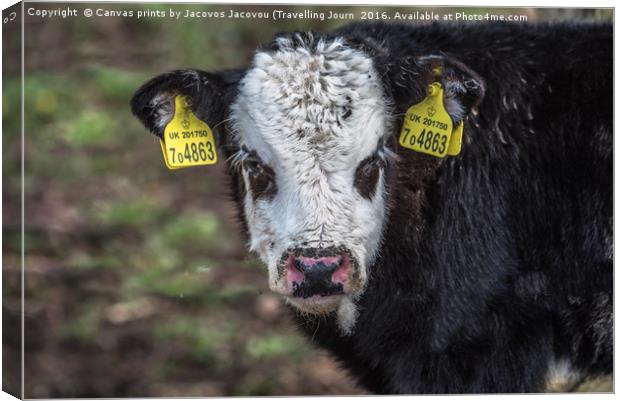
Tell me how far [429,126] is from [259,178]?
77 cm

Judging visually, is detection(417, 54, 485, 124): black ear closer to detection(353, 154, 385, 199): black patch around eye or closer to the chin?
detection(353, 154, 385, 199): black patch around eye

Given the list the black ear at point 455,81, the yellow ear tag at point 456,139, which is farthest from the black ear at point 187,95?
the yellow ear tag at point 456,139

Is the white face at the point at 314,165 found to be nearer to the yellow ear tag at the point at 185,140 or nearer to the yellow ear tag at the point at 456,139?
the yellow ear tag at the point at 185,140

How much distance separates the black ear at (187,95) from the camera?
4.71 meters

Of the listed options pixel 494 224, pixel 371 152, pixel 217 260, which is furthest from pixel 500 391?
pixel 217 260

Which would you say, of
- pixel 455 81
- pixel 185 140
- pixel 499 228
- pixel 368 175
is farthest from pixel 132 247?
pixel 455 81

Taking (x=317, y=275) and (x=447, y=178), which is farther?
(x=447, y=178)

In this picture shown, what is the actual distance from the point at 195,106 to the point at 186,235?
3554 millimetres

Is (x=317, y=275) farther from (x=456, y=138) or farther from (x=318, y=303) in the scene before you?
(x=456, y=138)

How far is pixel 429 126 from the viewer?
4684 millimetres

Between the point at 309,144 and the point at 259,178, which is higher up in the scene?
the point at 309,144

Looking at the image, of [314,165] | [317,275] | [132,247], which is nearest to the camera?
[317,275]

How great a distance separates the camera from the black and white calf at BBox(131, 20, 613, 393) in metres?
4.59

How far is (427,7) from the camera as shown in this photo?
5.15 m
